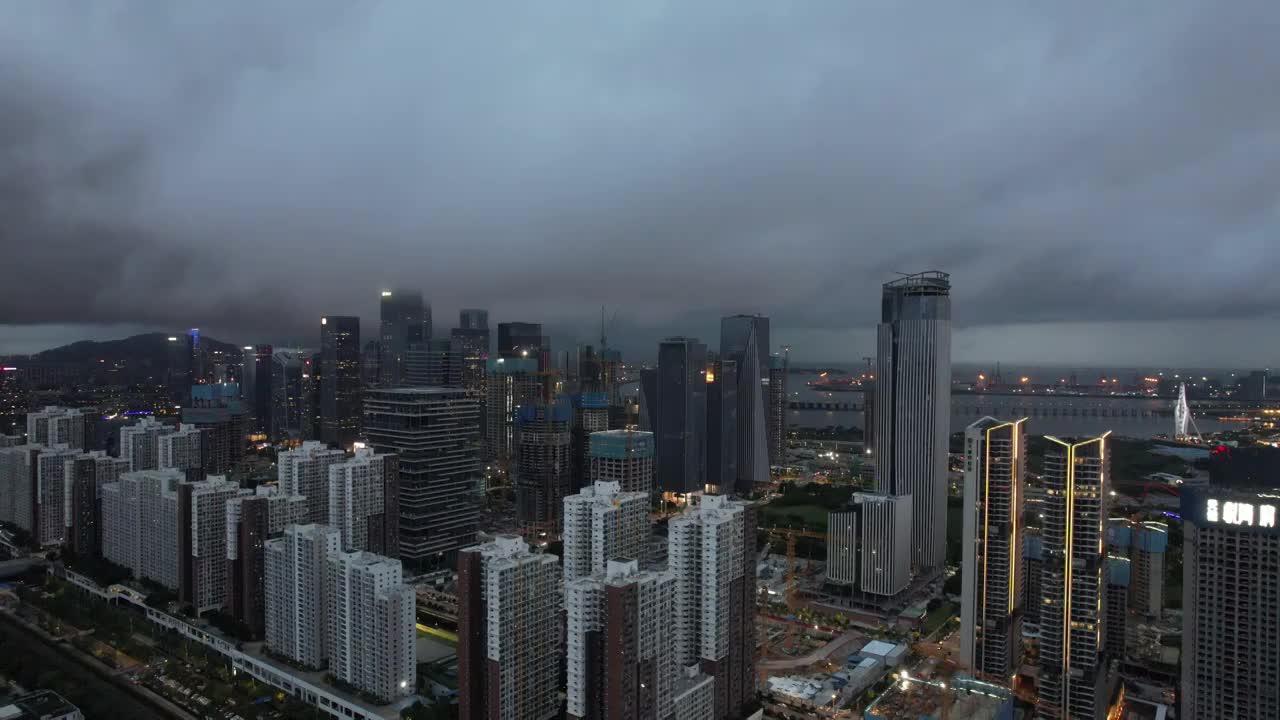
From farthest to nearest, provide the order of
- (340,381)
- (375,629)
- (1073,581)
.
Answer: (340,381) < (1073,581) < (375,629)

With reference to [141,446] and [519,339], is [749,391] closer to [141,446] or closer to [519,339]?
[519,339]

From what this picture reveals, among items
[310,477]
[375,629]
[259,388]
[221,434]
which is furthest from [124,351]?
[375,629]

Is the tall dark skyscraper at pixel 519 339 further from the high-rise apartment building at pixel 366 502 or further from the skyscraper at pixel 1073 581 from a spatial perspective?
the skyscraper at pixel 1073 581

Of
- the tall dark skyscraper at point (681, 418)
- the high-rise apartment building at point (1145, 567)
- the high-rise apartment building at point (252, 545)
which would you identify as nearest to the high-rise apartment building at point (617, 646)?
the high-rise apartment building at point (252, 545)

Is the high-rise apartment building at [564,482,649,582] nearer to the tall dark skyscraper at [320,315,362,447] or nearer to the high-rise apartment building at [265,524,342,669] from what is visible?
the high-rise apartment building at [265,524,342,669]

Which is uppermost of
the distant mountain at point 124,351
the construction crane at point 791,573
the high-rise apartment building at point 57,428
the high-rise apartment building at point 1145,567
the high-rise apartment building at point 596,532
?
the distant mountain at point 124,351
